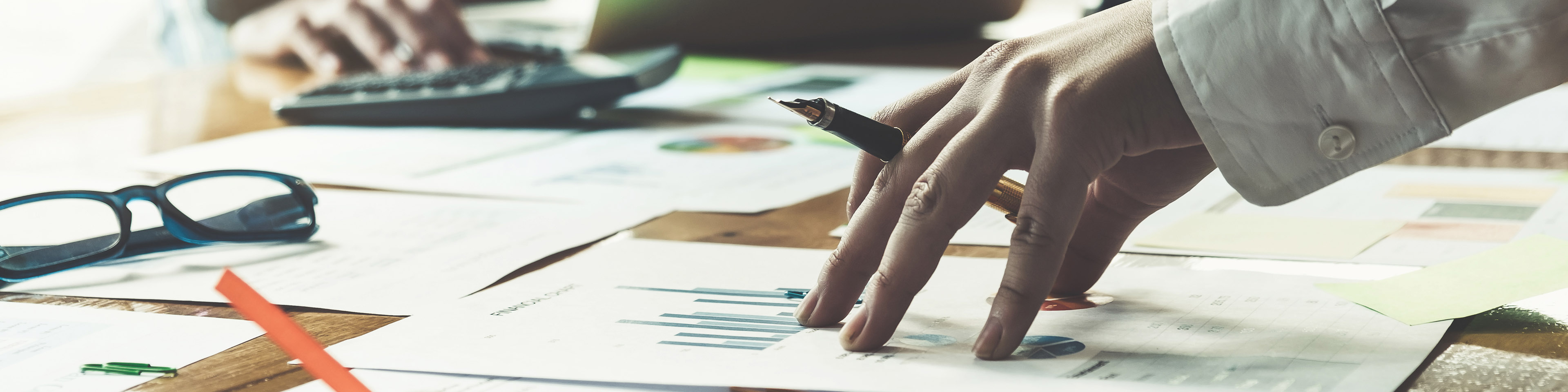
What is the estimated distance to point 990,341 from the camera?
457 mm

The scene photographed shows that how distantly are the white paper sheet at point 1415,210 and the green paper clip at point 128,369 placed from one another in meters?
0.38

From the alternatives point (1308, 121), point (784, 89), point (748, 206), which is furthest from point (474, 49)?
point (1308, 121)

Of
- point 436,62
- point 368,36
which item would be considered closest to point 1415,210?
point 436,62

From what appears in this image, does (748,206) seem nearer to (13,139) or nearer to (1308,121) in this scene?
(1308,121)

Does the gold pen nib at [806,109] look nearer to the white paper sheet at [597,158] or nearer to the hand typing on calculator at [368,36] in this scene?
the white paper sheet at [597,158]

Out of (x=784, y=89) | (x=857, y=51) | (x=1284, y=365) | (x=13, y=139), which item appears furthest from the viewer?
(x=857, y=51)

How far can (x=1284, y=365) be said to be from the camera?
0.44m

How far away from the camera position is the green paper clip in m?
0.47

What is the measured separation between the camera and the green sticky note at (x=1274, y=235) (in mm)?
646

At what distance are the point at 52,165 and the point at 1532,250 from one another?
109 cm

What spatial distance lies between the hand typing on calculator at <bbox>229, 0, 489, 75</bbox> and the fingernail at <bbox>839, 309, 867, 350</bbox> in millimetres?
1055

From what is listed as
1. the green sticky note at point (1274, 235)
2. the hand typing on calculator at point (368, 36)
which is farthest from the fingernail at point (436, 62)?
the green sticky note at point (1274, 235)

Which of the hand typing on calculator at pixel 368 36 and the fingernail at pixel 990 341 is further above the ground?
the hand typing on calculator at pixel 368 36

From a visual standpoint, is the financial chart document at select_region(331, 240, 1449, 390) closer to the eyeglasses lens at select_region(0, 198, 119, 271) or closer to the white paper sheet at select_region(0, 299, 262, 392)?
the white paper sheet at select_region(0, 299, 262, 392)
